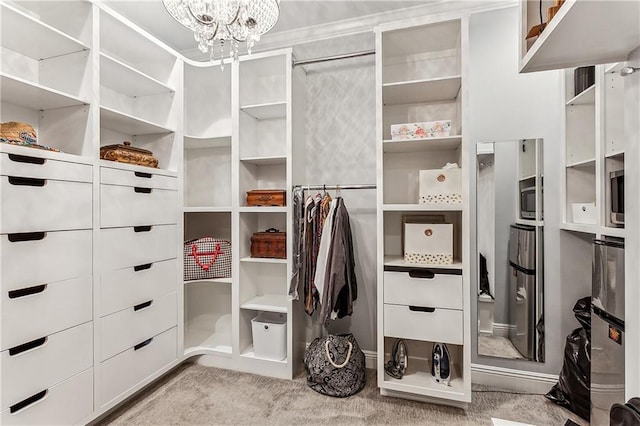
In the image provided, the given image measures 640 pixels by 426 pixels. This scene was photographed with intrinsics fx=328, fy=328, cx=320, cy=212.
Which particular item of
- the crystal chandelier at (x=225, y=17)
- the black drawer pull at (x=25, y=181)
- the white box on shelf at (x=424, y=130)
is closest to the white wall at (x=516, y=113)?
the white box on shelf at (x=424, y=130)

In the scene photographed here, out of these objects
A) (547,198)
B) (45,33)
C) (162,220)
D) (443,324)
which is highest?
(45,33)

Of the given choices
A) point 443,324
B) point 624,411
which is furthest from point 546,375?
point 624,411

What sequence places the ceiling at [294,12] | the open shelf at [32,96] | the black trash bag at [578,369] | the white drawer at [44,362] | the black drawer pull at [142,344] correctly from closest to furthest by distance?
the white drawer at [44,362], the open shelf at [32,96], the black trash bag at [578,369], the black drawer pull at [142,344], the ceiling at [294,12]

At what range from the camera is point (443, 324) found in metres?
2.03

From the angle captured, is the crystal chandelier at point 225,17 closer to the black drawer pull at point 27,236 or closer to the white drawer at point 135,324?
the black drawer pull at point 27,236

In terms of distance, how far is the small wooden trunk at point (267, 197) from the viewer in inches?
98.0

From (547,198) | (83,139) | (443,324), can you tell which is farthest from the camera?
(547,198)

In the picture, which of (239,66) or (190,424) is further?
(239,66)

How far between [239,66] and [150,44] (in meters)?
0.61

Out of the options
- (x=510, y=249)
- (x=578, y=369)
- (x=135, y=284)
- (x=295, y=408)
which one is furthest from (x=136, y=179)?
(x=578, y=369)

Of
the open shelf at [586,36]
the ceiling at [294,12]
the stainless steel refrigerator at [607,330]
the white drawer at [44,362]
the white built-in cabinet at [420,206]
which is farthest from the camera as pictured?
the ceiling at [294,12]

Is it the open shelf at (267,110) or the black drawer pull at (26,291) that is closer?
the black drawer pull at (26,291)

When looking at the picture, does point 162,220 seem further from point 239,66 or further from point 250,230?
point 239,66

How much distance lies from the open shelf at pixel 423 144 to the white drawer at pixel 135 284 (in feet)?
5.87
